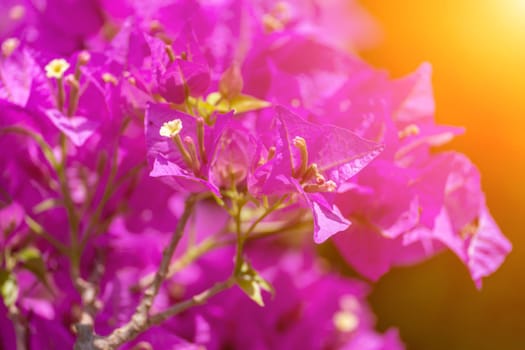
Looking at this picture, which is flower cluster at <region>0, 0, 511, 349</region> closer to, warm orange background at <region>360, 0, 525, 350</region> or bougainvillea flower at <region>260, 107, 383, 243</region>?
bougainvillea flower at <region>260, 107, 383, 243</region>

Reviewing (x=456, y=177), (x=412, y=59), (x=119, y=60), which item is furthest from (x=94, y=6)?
(x=412, y=59)

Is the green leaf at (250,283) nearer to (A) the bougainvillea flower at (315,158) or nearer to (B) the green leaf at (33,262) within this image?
(A) the bougainvillea flower at (315,158)

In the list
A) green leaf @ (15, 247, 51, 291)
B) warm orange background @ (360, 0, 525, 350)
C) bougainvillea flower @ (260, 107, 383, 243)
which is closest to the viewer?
bougainvillea flower @ (260, 107, 383, 243)

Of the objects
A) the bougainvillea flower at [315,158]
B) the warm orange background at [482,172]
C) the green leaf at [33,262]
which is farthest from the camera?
the warm orange background at [482,172]

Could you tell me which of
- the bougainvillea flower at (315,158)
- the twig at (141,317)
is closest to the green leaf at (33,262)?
the twig at (141,317)

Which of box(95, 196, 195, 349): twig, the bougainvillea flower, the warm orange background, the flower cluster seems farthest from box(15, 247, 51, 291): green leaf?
the warm orange background

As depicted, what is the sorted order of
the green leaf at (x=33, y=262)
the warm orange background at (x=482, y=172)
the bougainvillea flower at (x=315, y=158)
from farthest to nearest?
the warm orange background at (x=482, y=172), the green leaf at (x=33, y=262), the bougainvillea flower at (x=315, y=158)

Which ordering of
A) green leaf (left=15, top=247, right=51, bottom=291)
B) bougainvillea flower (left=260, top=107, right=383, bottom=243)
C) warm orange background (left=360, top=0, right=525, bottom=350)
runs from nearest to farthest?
bougainvillea flower (left=260, top=107, right=383, bottom=243) → green leaf (left=15, top=247, right=51, bottom=291) → warm orange background (left=360, top=0, right=525, bottom=350)

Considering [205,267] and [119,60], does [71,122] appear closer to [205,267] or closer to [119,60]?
[119,60]
